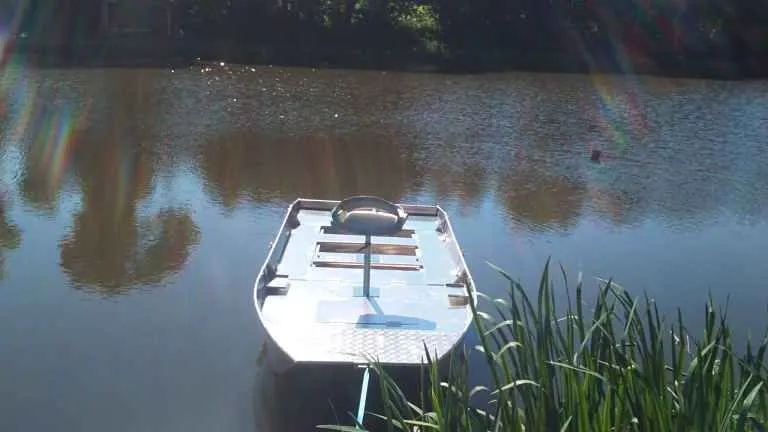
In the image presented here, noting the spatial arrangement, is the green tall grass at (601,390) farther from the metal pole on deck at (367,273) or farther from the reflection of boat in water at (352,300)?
the metal pole on deck at (367,273)

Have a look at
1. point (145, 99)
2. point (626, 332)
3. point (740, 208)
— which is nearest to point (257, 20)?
point (145, 99)

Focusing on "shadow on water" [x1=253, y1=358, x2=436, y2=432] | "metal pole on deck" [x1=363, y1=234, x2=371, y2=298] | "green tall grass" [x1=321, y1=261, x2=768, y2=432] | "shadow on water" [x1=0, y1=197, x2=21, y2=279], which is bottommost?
"shadow on water" [x1=253, y1=358, x2=436, y2=432]

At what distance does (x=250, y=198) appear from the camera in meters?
8.59

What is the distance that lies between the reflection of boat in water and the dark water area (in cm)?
22

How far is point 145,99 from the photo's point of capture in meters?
13.2

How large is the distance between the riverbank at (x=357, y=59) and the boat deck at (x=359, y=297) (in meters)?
11.7

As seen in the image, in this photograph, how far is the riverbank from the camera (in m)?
17.4

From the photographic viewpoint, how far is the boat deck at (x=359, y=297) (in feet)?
14.6

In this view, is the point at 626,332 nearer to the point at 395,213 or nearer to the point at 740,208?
the point at 395,213

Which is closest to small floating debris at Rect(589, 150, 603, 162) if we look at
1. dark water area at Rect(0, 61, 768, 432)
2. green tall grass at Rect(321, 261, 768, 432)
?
dark water area at Rect(0, 61, 768, 432)

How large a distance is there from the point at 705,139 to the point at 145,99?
27.6ft

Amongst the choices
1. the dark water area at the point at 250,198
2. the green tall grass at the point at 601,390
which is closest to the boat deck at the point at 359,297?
the dark water area at the point at 250,198

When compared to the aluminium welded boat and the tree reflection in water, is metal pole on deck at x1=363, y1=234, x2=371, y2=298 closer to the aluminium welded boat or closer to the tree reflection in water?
the aluminium welded boat

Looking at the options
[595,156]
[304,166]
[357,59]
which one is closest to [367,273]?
[304,166]
